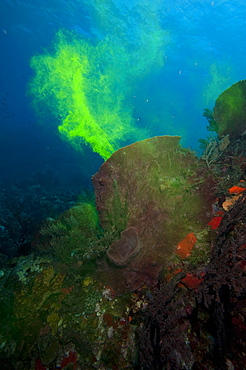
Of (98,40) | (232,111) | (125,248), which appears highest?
(98,40)

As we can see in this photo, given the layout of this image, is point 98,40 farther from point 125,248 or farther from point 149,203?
point 125,248

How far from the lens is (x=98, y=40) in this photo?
37281mm

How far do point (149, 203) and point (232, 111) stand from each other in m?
6.07

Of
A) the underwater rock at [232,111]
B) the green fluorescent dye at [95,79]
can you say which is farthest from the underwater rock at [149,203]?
the green fluorescent dye at [95,79]

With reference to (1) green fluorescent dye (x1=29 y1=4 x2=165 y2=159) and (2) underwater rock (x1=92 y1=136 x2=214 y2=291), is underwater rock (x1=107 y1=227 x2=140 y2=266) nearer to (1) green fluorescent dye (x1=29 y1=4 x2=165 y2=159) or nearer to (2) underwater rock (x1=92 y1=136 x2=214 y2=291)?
(2) underwater rock (x1=92 y1=136 x2=214 y2=291)

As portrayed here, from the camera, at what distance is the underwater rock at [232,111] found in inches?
262

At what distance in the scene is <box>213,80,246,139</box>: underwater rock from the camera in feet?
21.9

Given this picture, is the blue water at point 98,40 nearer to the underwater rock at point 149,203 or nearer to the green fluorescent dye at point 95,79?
the green fluorescent dye at point 95,79

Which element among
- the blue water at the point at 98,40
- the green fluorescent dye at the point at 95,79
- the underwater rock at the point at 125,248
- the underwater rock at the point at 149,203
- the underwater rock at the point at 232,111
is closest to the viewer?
the underwater rock at the point at 125,248

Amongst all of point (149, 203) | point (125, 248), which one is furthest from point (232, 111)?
point (125, 248)

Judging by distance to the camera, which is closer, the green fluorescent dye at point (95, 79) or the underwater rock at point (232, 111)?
the underwater rock at point (232, 111)

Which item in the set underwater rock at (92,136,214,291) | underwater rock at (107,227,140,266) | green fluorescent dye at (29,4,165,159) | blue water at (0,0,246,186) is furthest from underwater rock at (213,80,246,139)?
blue water at (0,0,246,186)

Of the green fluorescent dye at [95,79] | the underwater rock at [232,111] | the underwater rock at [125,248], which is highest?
the green fluorescent dye at [95,79]

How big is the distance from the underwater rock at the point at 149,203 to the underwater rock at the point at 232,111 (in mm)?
4023
